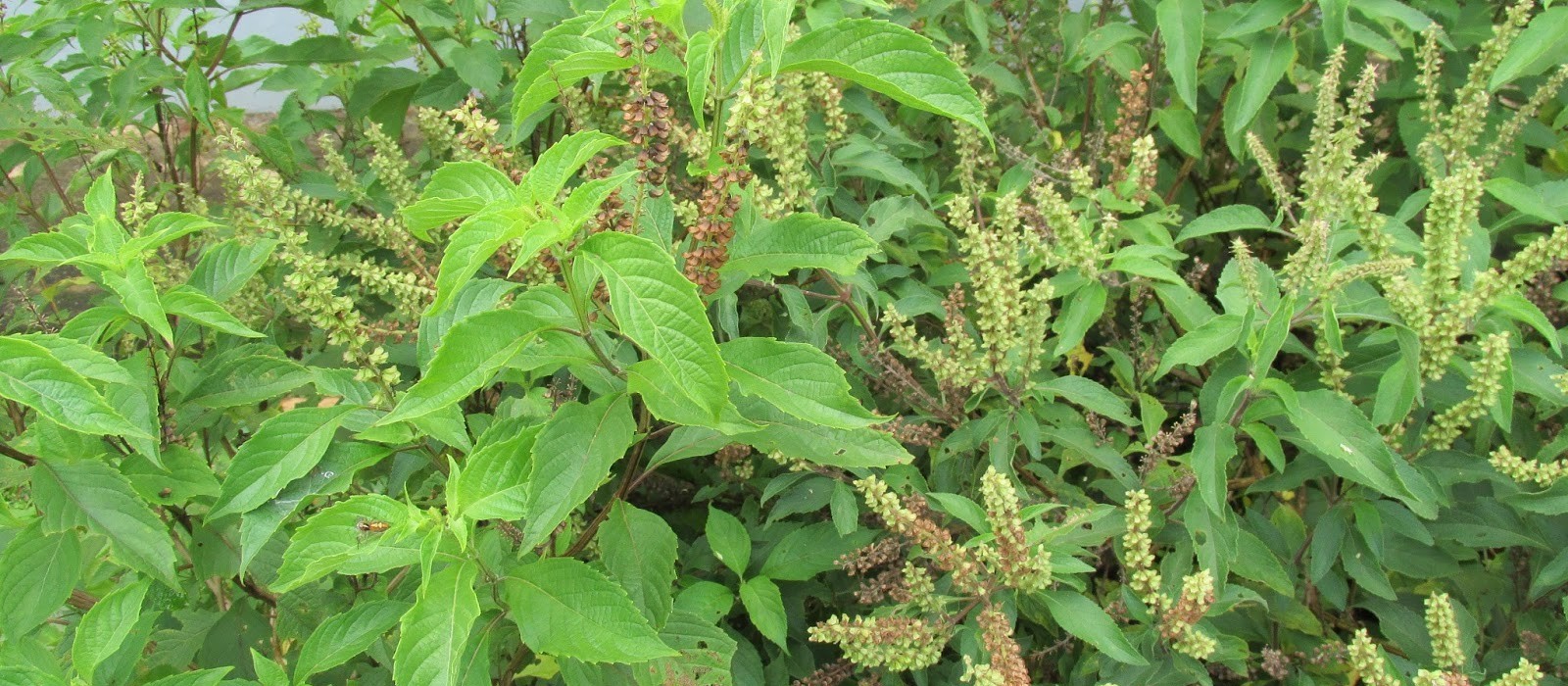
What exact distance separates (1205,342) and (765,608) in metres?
0.99

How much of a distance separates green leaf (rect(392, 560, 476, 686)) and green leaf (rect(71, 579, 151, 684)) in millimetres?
558

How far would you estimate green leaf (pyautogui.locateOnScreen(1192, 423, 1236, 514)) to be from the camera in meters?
1.99

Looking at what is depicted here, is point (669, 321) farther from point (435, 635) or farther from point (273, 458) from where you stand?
point (273, 458)

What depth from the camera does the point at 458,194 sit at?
155 cm

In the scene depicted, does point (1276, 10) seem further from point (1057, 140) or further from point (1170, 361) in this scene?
point (1170, 361)

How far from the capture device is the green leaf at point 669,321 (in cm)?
132

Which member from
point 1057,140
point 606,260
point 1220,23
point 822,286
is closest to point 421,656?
point 606,260

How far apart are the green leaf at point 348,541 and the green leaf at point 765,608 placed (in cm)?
77

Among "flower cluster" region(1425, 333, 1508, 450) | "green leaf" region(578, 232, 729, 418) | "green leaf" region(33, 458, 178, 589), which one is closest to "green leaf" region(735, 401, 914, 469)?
"green leaf" region(578, 232, 729, 418)

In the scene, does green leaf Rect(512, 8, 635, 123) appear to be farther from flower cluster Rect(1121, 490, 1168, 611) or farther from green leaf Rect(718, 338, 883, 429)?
flower cluster Rect(1121, 490, 1168, 611)

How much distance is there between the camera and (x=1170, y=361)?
6.91 ft

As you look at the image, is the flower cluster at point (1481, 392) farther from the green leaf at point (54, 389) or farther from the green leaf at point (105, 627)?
the green leaf at point (105, 627)

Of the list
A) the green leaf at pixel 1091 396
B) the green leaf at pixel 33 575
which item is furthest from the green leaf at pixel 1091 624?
the green leaf at pixel 33 575

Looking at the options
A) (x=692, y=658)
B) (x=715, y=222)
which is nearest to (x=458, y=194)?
(x=715, y=222)
